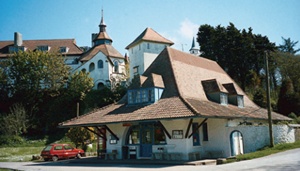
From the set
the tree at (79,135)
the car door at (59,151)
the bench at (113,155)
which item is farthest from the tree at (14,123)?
the bench at (113,155)

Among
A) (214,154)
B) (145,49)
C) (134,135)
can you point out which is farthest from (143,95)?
(145,49)

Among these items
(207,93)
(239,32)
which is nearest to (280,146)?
(207,93)

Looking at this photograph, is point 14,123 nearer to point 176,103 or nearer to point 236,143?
point 176,103

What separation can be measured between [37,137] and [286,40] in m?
53.8

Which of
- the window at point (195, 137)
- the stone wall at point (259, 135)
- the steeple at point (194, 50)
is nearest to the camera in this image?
Answer: the window at point (195, 137)

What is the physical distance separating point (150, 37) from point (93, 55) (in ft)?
38.2

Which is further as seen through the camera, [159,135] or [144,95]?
[144,95]

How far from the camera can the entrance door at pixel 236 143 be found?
65.1 ft

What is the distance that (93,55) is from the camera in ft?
167

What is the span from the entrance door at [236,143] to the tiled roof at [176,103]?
48.4 inches

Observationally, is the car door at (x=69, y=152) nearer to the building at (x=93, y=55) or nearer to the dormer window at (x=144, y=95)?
the dormer window at (x=144, y=95)

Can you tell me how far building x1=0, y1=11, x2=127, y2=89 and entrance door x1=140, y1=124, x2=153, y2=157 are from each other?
26.7 metres

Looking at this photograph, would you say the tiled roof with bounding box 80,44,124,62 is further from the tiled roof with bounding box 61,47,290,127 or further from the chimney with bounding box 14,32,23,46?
the tiled roof with bounding box 61,47,290,127

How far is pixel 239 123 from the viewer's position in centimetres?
2191
